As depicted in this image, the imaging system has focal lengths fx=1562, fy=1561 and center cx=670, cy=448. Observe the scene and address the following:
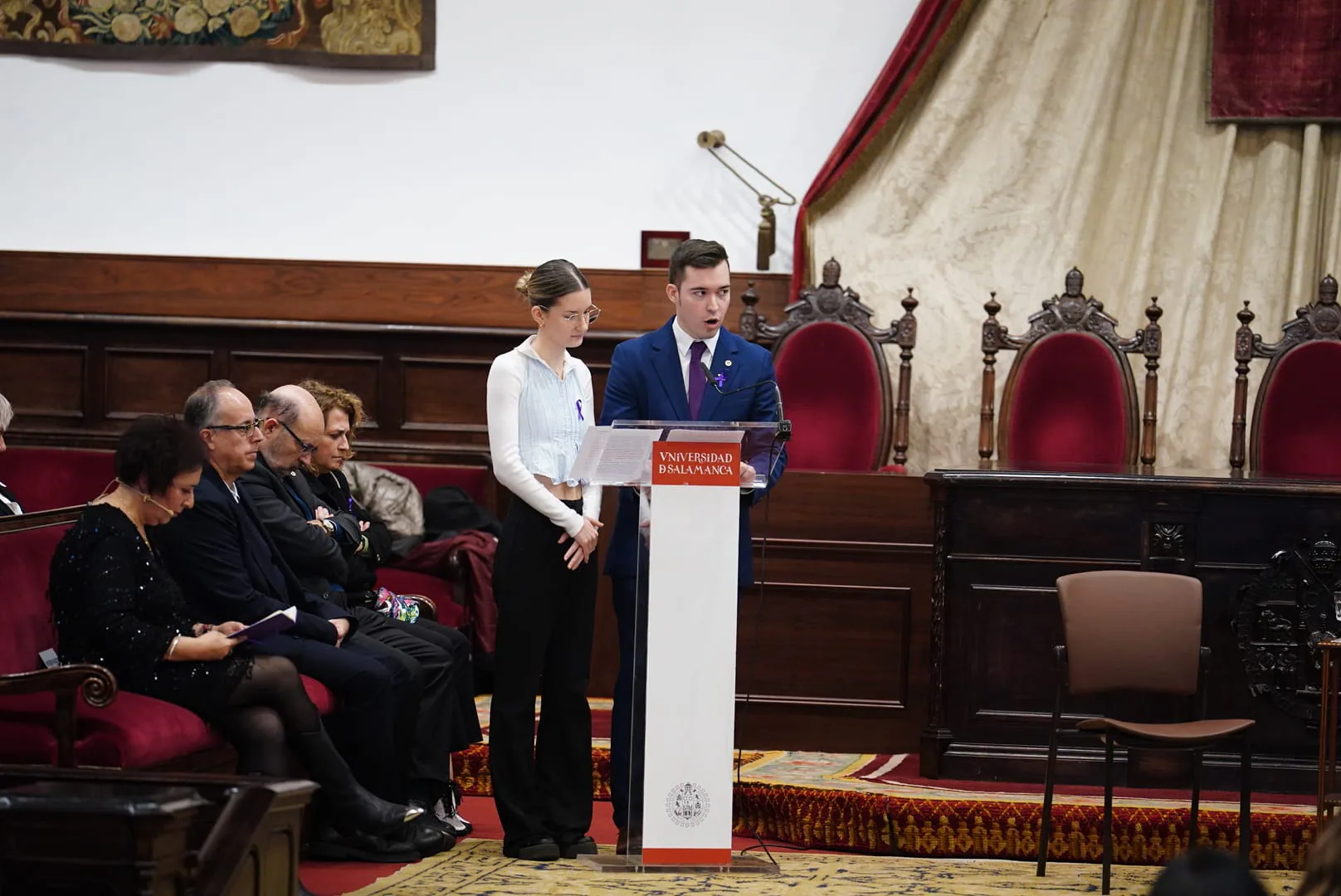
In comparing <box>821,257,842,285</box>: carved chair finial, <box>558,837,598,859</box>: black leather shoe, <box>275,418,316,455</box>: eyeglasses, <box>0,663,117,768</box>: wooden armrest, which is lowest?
<box>558,837,598,859</box>: black leather shoe

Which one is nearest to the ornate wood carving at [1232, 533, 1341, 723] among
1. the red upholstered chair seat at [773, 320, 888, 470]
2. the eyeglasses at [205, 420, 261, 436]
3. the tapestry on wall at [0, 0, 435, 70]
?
the red upholstered chair seat at [773, 320, 888, 470]

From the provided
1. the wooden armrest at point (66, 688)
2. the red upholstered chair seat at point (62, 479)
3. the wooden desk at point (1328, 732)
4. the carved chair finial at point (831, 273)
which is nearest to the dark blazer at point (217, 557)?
the wooden armrest at point (66, 688)

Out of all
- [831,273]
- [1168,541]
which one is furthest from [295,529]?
[831,273]

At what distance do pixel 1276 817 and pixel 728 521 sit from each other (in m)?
1.83

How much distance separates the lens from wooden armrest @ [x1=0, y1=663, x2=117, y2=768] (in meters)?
3.13

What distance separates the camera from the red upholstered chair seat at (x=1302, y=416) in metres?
6.08

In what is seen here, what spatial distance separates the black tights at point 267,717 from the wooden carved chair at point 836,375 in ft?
10.3

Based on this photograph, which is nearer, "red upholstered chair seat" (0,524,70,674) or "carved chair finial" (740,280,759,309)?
"red upholstered chair seat" (0,524,70,674)

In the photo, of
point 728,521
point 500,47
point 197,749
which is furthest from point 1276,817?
point 500,47

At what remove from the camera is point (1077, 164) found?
22.2 feet

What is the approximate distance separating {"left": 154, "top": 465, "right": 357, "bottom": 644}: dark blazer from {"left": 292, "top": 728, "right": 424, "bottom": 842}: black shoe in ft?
1.11

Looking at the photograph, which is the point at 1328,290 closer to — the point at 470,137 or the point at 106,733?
the point at 470,137

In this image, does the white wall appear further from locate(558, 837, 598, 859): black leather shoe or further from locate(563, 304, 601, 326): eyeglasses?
locate(558, 837, 598, 859): black leather shoe

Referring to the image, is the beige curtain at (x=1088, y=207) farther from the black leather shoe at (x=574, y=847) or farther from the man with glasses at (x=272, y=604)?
the man with glasses at (x=272, y=604)
